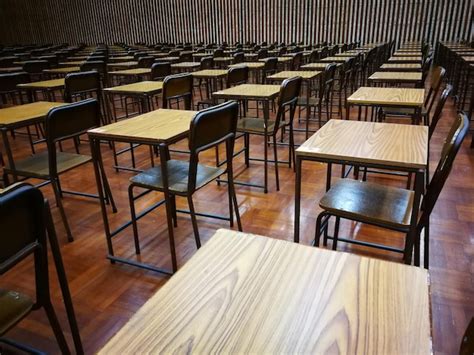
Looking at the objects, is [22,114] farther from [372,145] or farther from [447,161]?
[447,161]

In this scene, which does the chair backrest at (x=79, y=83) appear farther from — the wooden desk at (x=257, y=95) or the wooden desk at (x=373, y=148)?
the wooden desk at (x=373, y=148)

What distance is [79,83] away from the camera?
3613 millimetres

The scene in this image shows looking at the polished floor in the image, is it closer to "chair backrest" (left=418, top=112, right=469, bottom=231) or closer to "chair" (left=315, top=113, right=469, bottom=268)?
"chair" (left=315, top=113, right=469, bottom=268)

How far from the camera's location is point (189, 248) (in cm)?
229

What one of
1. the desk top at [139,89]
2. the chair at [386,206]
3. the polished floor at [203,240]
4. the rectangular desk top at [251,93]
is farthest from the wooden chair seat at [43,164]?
the chair at [386,206]

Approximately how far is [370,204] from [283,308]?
1.20m

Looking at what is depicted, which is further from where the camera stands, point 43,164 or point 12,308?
point 43,164

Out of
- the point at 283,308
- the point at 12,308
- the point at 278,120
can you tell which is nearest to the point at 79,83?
the point at 278,120

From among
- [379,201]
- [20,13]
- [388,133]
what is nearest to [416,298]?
[379,201]

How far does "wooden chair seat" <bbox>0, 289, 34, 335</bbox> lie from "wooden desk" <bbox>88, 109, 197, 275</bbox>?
82 cm

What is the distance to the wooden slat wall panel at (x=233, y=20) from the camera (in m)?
10.8

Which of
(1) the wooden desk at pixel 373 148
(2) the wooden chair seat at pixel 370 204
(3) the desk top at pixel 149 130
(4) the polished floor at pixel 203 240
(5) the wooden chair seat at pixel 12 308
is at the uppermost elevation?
(3) the desk top at pixel 149 130

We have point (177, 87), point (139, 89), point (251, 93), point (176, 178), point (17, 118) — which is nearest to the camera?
point (176, 178)

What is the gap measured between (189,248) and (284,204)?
86 centimetres
